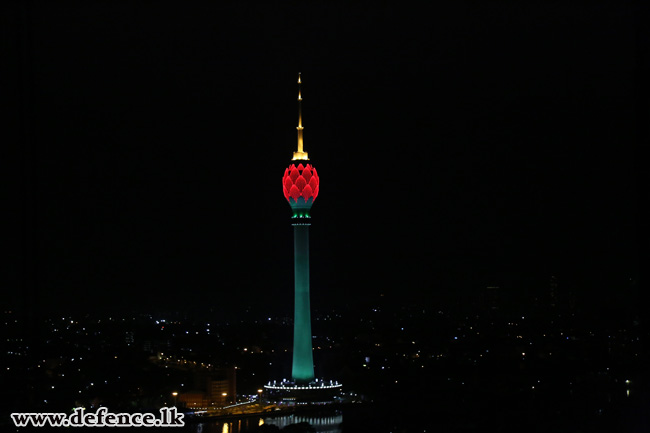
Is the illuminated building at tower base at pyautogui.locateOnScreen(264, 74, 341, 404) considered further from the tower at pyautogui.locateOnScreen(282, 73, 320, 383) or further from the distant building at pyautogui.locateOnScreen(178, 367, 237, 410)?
the distant building at pyautogui.locateOnScreen(178, 367, 237, 410)

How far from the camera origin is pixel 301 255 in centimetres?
2770

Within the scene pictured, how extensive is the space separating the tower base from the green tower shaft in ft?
0.96

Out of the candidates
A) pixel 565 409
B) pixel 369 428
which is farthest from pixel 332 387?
pixel 565 409

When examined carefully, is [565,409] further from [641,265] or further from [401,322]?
[401,322]

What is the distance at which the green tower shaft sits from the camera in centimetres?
2762

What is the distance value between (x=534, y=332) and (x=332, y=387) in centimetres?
2252

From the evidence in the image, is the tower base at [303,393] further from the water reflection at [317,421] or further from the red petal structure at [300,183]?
the red petal structure at [300,183]

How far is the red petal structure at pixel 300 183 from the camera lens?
28.1 metres

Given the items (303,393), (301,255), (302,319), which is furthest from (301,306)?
(303,393)

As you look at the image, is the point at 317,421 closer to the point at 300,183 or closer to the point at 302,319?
the point at 302,319

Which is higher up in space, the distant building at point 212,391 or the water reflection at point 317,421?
the distant building at point 212,391

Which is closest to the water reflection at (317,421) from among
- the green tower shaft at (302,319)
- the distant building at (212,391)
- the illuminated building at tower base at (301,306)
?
the illuminated building at tower base at (301,306)

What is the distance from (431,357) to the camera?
137ft

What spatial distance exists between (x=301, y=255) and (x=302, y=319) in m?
1.46
